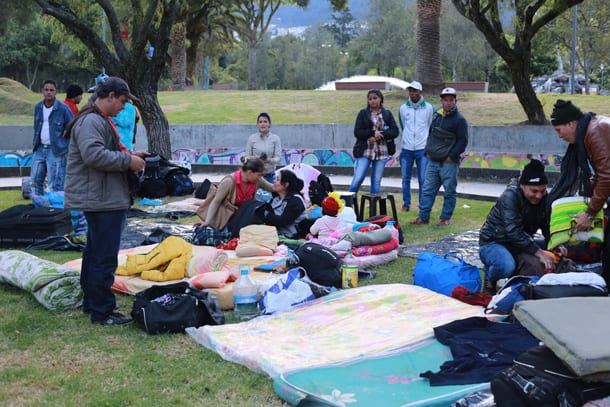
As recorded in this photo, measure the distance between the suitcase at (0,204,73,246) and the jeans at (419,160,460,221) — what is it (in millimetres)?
4718

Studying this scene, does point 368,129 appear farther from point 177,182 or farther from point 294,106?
point 294,106

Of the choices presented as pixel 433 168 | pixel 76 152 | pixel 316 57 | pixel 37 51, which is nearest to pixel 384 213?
pixel 433 168

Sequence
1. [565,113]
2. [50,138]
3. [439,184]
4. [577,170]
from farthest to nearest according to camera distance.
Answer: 1. [50,138]
2. [439,184]
3. [577,170]
4. [565,113]

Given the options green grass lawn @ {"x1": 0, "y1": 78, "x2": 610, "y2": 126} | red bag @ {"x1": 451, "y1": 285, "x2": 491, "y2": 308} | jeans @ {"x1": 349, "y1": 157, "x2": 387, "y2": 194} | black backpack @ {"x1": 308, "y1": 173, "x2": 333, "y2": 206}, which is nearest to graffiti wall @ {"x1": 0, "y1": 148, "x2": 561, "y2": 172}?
green grass lawn @ {"x1": 0, "y1": 78, "x2": 610, "y2": 126}

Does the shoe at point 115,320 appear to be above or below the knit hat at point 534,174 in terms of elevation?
below

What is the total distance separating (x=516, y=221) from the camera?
620cm

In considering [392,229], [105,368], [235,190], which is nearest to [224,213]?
[235,190]

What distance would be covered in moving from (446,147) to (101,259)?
5.36 m

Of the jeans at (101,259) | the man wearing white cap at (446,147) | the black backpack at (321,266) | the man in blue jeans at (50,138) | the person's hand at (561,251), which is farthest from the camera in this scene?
the man in blue jeans at (50,138)

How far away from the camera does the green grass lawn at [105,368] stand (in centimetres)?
409

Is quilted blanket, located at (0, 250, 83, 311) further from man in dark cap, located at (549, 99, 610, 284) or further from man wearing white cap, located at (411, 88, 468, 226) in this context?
man wearing white cap, located at (411, 88, 468, 226)

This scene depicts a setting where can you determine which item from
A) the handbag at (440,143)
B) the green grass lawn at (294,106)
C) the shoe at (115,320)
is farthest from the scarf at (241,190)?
the green grass lawn at (294,106)

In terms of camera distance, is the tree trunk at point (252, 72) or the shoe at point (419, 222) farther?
the tree trunk at point (252, 72)

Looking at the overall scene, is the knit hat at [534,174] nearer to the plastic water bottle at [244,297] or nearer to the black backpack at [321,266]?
the black backpack at [321,266]
